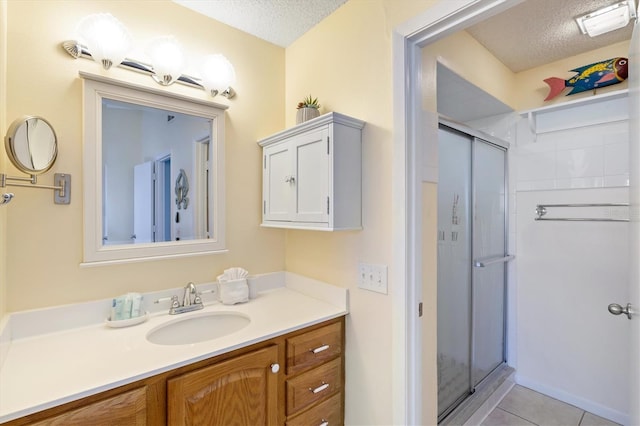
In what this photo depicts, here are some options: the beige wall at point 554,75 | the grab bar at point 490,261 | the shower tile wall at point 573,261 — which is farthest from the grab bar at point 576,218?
the beige wall at point 554,75

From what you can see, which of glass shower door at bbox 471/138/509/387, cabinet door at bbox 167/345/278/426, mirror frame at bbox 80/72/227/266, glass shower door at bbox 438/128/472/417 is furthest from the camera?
glass shower door at bbox 471/138/509/387

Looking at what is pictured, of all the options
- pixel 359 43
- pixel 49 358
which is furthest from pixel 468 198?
pixel 49 358

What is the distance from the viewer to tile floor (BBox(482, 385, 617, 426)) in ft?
6.15

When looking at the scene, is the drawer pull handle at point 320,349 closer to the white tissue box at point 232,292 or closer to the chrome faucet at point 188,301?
the white tissue box at point 232,292

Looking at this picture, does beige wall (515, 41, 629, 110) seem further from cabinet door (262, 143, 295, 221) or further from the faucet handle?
the faucet handle

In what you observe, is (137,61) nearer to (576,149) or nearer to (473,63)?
(473,63)

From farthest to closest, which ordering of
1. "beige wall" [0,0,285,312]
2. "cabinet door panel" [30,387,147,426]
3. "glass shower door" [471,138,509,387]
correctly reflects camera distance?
"glass shower door" [471,138,509,387], "beige wall" [0,0,285,312], "cabinet door panel" [30,387,147,426]

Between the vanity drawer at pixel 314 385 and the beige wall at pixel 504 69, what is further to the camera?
the beige wall at pixel 504 69

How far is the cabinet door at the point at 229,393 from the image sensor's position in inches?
38.0

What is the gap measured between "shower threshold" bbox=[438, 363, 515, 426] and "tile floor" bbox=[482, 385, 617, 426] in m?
0.05

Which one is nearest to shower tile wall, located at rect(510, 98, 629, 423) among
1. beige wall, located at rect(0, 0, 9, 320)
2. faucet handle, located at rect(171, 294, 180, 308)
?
faucet handle, located at rect(171, 294, 180, 308)

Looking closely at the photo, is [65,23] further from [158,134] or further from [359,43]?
[359,43]

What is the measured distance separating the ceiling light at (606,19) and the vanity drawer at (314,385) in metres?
2.24

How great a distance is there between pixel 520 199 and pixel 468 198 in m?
0.60
